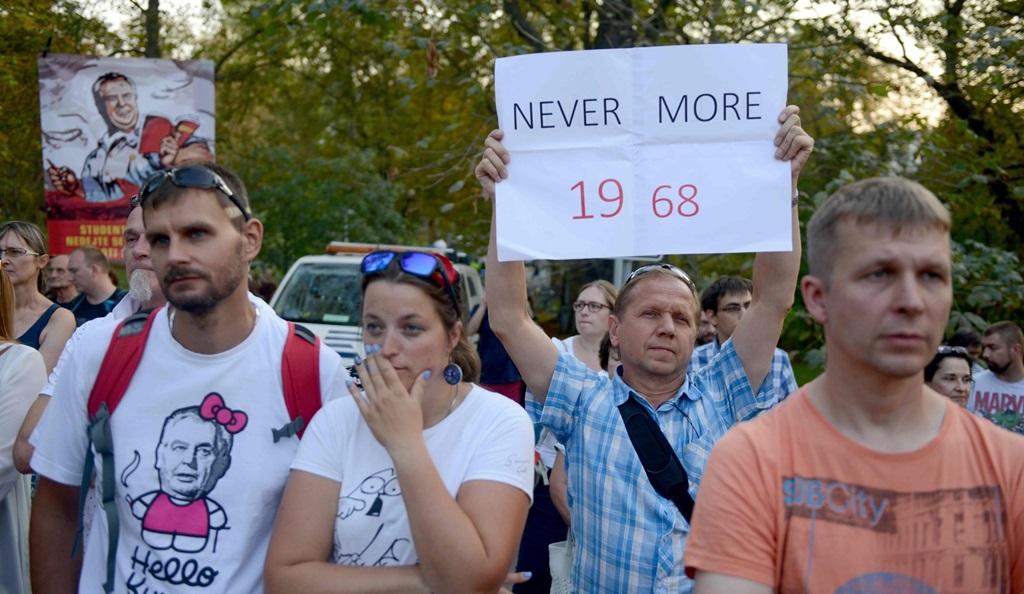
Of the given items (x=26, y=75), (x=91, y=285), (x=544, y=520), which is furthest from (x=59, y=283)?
(x=26, y=75)

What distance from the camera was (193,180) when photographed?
301 cm

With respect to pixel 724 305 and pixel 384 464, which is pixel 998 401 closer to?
pixel 724 305

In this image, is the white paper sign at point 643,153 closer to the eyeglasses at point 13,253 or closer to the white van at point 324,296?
the eyeglasses at point 13,253

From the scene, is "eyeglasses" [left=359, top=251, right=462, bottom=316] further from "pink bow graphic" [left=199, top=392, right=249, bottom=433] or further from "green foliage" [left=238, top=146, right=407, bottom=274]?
"green foliage" [left=238, top=146, right=407, bottom=274]

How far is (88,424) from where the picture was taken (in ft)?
9.75

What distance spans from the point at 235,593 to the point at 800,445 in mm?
1490

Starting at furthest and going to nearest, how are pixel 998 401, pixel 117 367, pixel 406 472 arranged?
pixel 998 401 < pixel 117 367 < pixel 406 472

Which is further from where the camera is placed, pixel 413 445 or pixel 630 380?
pixel 630 380

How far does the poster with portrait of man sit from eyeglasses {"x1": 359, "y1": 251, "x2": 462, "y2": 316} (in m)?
11.6

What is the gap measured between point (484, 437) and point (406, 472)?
287 mm

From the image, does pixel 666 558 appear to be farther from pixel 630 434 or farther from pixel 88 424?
pixel 88 424

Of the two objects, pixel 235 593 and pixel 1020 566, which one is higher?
pixel 1020 566

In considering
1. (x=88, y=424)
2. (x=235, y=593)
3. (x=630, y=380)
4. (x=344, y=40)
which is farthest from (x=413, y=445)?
(x=344, y=40)

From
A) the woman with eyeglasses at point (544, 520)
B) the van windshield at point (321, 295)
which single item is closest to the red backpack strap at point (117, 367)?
the woman with eyeglasses at point (544, 520)
